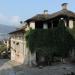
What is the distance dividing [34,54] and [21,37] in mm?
5227

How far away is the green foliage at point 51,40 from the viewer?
117 feet

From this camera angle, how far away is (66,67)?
33.1m

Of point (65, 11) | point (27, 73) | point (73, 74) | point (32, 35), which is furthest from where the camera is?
point (65, 11)

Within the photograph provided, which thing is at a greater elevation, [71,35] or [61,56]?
[71,35]

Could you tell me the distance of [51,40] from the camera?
3569cm

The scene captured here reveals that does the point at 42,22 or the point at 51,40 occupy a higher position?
the point at 42,22

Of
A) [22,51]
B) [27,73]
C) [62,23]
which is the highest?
[62,23]

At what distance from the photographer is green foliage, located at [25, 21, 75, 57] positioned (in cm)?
3553

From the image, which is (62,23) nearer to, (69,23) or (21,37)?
(69,23)

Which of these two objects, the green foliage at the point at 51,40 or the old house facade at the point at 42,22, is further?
the old house facade at the point at 42,22

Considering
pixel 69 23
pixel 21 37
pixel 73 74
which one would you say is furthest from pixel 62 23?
pixel 73 74

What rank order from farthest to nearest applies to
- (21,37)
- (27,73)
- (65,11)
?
(21,37), (65,11), (27,73)

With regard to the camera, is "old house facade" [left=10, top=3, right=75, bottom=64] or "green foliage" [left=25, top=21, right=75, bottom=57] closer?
"green foliage" [left=25, top=21, right=75, bottom=57]

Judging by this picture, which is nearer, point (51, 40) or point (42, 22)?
point (51, 40)
